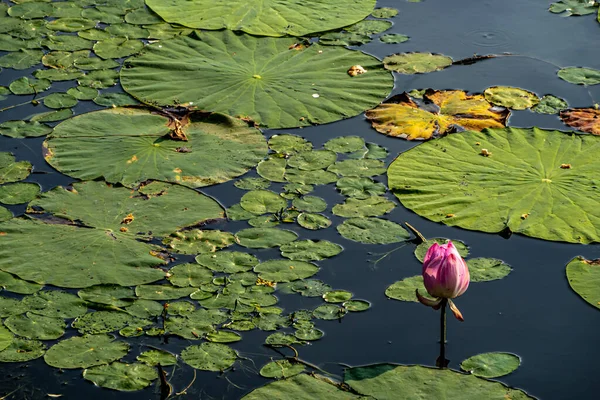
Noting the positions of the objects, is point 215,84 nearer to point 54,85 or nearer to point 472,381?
point 54,85

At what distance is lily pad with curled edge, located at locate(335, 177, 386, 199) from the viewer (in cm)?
516

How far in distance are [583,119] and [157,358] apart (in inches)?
129

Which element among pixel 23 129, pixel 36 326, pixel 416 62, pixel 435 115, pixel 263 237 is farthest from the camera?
pixel 416 62

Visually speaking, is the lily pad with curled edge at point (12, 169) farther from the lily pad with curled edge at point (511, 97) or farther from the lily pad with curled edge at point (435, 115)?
the lily pad with curled edge at point (511, 97)

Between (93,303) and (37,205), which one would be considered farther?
(37,205)

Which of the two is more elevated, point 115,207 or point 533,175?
point 533,175

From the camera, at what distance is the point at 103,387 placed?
3.84 meters

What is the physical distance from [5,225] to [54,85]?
1747mm

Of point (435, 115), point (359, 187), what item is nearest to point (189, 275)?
point (359, 187)

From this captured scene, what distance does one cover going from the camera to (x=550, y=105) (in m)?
6.02

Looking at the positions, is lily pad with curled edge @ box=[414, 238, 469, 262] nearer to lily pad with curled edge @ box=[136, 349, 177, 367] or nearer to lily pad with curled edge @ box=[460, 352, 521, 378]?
lily pad with curled edge @ box=[460, 352, 521, 378]

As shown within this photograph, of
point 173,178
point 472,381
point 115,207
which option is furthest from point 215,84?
point 472,381

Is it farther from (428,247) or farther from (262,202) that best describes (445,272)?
(262,202)

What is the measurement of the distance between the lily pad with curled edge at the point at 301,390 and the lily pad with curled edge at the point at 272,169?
1703 mm
